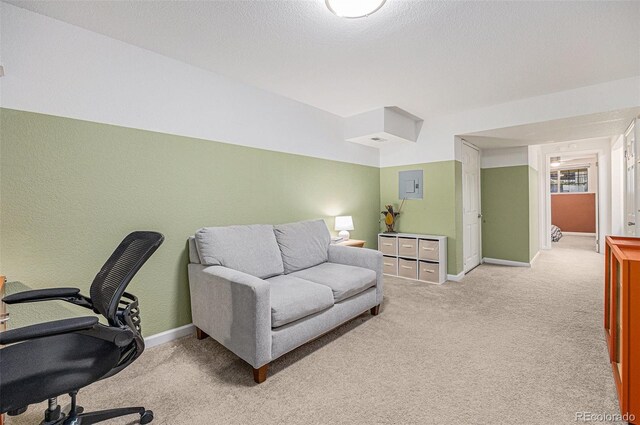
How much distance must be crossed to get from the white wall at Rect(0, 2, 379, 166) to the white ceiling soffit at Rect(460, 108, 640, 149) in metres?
3.01

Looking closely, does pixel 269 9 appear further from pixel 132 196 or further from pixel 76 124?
pixel 132 196

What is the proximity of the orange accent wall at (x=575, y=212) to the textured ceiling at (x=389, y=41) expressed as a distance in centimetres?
804

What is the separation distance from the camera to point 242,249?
2.52m

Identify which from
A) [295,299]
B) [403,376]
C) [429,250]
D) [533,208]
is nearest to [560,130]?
[533,208]

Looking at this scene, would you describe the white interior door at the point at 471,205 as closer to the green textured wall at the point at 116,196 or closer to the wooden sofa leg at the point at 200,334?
the green textured wall at the point at 116,196

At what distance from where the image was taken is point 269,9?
189cm

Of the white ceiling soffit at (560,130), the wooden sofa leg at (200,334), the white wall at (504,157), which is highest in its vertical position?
the white ceiling soffit at (560,130)

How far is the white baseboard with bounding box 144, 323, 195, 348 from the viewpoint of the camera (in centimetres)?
234

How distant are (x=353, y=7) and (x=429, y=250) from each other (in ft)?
10.8

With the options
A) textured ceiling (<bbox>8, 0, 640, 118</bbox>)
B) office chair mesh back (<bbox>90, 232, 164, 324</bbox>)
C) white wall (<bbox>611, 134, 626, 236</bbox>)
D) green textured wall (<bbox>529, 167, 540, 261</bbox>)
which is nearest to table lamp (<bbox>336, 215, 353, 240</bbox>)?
textured ceiling (<bbox>8, 0, 640, 118</bbox>)

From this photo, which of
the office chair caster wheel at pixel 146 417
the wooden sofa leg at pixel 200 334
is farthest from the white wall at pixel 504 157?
the office chair caster wheel at pixel 146 417

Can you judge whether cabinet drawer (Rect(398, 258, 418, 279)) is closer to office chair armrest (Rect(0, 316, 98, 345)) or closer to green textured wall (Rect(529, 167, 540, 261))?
green textured wall (Rect(529, 167, 540, 261))

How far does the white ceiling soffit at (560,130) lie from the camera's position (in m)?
3.27

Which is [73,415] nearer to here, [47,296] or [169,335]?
[47,296]
